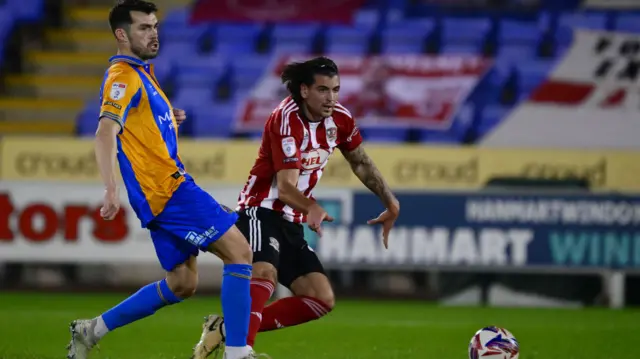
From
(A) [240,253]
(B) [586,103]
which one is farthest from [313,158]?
(B) [586,103]

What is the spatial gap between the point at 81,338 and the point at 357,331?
134 inches

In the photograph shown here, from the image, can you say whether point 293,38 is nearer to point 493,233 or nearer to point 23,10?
point 23,10

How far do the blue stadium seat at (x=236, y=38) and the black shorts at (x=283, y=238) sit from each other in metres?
9.92

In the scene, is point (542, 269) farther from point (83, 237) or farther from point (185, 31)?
point (185, 31)

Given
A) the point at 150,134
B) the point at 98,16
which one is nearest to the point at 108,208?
the point at 150,134

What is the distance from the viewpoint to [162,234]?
6.19m

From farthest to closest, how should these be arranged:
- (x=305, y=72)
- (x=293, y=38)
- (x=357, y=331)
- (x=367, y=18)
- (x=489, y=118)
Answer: (x=367, y=18) → (x=293, y=38) → (x=489, y=118) → (x=357, y=331) → (x=305, y=72)

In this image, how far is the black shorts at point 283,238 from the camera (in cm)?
663

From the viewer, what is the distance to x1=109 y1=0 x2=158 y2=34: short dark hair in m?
6.05

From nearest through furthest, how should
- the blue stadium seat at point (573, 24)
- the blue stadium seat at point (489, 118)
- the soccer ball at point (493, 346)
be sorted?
the soccer ball at point (493, 346)
the blue stadium seat at point (489, 118)
the blue stadium seat at point (573, 24)

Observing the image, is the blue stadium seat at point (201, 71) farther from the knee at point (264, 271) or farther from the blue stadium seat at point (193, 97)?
the knee at point (264, 271)

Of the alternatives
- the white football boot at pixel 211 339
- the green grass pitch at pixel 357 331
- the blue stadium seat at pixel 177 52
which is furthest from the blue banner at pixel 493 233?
the white football boot at pixel 211 339

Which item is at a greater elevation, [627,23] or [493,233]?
[627,23]

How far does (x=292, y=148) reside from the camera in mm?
6461
